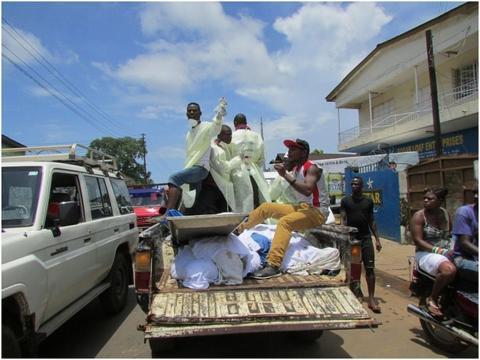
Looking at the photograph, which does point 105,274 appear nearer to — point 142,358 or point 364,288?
Answer: point 142,358

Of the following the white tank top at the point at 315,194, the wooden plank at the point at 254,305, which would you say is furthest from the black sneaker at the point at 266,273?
the white tank top at the point at 315,194

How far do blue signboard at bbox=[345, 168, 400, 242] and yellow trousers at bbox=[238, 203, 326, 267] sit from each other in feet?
25.7

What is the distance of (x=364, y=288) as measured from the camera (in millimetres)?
7352

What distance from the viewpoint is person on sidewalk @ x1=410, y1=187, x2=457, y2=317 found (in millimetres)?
4418

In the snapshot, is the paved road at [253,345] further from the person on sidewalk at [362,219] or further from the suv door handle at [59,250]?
the suv door handle at [59,250]

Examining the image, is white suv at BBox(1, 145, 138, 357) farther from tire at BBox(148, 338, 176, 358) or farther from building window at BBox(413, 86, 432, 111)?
building window at BBox(413, 86, 432, 111)

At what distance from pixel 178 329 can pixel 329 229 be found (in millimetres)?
2176

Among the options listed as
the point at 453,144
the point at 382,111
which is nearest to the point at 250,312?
the point at 453,144

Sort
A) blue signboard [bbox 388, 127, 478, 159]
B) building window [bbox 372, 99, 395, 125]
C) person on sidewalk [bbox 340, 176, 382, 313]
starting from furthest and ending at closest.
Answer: building window [bbox 372, 99, 395, 125] < blue signboard [bbox 388, 127, 478, 159] < person on sidewalk [bbox 340, 176, 382, 313]

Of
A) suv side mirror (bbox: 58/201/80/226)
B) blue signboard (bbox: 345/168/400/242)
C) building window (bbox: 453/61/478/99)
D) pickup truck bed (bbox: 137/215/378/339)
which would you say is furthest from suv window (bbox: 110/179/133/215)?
building window (bbox: 453/61/478/99)

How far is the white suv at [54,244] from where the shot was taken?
11.3 ft

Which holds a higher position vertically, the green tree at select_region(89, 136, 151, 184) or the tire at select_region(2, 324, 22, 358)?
the green tree at select_region(89, 136, 151, 184)

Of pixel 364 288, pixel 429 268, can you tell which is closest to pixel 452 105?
pixel 364 288

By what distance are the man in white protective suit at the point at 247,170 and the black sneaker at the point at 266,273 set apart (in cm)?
169
